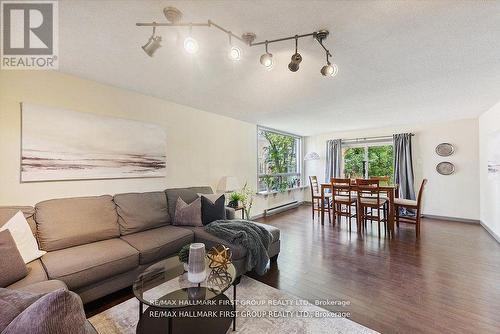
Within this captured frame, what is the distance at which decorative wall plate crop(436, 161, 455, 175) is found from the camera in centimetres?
470

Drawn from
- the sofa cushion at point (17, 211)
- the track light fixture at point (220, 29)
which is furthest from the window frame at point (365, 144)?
the sofa cushion at point (17, 211)

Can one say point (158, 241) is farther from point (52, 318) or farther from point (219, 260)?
point (52, 318)

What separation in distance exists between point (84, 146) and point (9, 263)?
1.43 metres

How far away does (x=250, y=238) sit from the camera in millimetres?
2375

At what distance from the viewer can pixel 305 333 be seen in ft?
5.26

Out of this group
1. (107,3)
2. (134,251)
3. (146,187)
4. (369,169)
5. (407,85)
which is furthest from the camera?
(369,169)

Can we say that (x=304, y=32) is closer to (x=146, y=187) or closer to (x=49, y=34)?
(x=49, y=34)

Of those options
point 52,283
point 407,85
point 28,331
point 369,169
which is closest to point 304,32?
point 407,85

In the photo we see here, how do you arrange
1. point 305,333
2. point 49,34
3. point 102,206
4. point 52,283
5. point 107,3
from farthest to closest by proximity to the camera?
1. point 102,206
2. point 49,34
3. point 305,333
4. point 52,283
5. point 107,3

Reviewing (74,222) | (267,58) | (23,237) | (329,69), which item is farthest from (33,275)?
(329,69)

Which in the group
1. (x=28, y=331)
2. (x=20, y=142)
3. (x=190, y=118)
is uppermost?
(x=190, y=118)

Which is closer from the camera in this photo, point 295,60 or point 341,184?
point 295,60

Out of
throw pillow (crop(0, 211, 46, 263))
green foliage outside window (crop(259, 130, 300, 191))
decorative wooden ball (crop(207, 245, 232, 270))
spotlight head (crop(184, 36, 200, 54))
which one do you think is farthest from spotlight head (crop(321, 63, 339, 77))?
green foliage outside window (crop(259, 130, 300, 191))

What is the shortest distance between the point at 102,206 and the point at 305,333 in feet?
7.92
